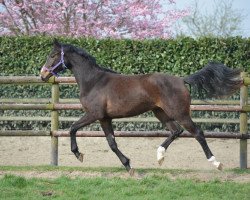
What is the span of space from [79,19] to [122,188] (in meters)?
13.4

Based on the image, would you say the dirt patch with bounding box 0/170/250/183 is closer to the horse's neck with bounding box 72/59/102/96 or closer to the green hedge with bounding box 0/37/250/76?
the horse's neck with bounding box 72/59/102/96

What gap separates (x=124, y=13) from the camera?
20.1 meters

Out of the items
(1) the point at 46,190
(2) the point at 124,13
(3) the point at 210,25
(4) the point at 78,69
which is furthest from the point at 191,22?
(1) the point at 46,190

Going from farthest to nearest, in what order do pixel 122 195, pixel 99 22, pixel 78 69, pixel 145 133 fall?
pixel 99 22 → pixel 145 133 → pixel 78 69 → pixel 122 195

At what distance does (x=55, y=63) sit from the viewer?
841 centimetres

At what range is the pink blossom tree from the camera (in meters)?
19.1

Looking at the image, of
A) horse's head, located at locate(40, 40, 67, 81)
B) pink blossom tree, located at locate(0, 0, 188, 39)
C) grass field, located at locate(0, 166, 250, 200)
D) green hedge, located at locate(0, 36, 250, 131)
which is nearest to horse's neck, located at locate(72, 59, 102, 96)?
horse's head, located at locate(40, 40, 67, 81)

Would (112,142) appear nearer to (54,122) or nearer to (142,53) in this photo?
(54,122)

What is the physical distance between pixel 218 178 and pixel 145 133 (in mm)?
1583

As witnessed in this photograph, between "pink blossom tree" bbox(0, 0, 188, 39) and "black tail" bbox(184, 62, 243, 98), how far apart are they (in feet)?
35.7

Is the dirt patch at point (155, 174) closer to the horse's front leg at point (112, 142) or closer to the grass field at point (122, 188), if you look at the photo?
the grass field at point (122, 188)

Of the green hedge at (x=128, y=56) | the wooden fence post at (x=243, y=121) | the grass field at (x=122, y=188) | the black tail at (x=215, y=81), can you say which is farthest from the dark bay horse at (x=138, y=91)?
the green hedge at (x=128, y=56)

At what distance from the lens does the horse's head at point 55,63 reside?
838 cm

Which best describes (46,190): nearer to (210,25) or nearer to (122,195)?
(122,195)
